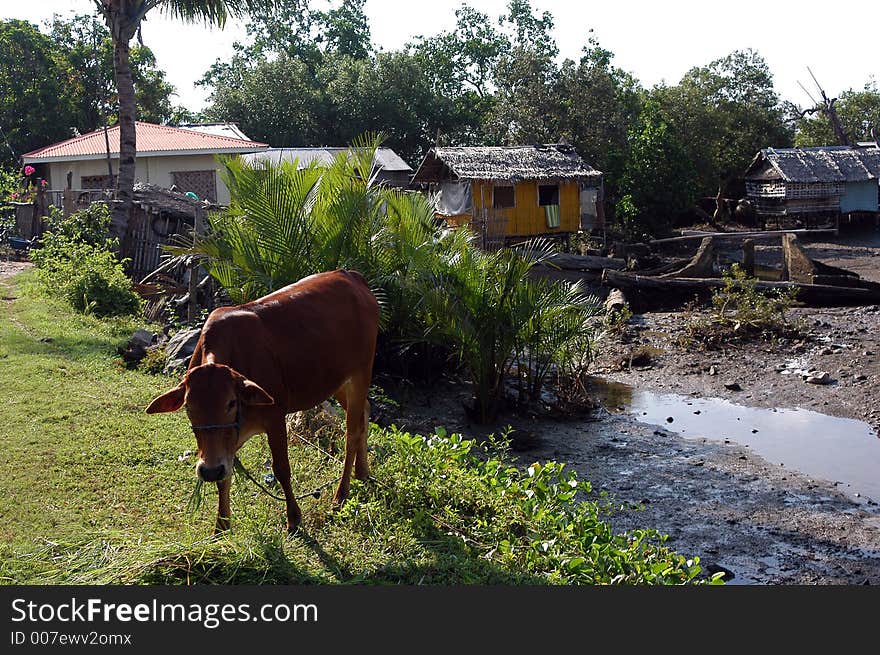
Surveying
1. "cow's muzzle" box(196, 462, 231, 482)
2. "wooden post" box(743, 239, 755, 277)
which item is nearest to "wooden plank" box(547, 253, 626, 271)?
"wooden post" box(743, 239, 755, 277)

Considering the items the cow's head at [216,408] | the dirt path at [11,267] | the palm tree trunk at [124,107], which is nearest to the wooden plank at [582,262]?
the palm tree trunk at [124,107]

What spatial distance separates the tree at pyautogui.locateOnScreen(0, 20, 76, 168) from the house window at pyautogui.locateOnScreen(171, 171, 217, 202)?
8177mm

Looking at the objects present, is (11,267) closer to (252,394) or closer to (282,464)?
(282,464)

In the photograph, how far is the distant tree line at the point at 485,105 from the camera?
112ft

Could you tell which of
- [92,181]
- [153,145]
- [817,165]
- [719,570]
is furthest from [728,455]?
[92,181]

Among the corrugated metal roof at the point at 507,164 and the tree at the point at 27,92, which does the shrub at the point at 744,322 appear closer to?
the corrugated metal roof at the point at 507,164

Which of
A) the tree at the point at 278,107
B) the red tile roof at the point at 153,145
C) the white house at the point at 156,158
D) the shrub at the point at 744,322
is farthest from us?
the tree at the point at 278,107

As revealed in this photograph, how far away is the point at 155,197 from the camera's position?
20297 mm

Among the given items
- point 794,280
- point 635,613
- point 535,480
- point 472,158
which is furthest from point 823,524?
point 472,158

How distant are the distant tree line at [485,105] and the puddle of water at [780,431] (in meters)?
18.6

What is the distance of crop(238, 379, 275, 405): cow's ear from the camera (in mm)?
5336

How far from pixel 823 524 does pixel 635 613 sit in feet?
15.4

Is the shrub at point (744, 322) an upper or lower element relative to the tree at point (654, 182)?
lower

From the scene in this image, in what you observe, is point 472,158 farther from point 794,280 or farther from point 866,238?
point 866,238
